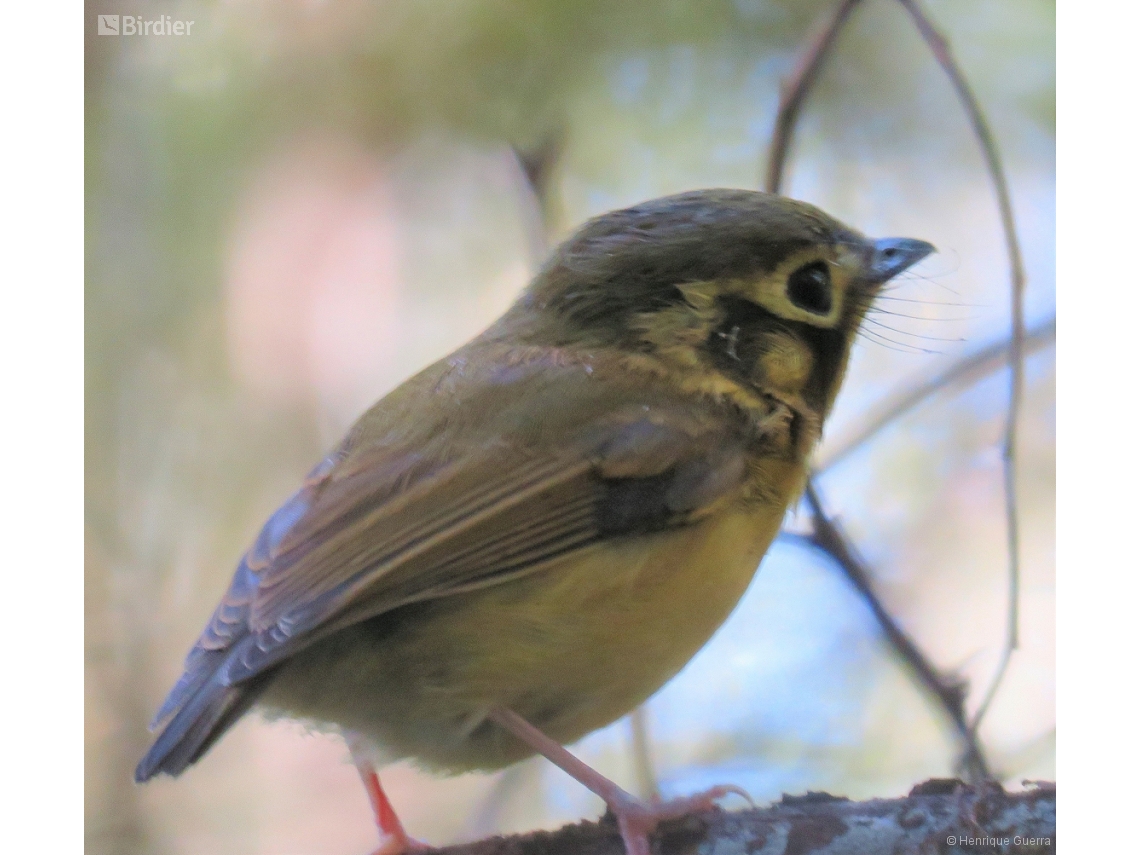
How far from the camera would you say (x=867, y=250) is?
184 cm

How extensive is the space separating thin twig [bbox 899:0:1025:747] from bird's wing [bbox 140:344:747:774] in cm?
64

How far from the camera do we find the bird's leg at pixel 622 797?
156 centimetres

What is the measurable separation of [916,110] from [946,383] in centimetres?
55

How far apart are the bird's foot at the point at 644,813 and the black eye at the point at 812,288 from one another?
81cm

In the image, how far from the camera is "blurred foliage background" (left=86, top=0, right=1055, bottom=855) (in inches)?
78.4

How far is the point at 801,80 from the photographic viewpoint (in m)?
2.06

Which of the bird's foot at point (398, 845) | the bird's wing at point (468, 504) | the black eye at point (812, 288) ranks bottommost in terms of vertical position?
the bird's foot at point (398, 845)

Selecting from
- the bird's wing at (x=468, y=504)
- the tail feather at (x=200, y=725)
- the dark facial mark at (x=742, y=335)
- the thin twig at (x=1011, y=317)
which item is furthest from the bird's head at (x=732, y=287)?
the tail feather at (x=200, y=725)

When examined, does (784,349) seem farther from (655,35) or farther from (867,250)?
(655,35)

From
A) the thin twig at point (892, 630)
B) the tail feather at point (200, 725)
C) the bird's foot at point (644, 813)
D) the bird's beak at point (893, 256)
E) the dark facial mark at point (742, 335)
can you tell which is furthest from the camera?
the thin twig at point (892, 630)

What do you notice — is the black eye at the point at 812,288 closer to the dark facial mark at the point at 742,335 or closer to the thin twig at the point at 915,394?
the dark facial mark at the point at 742,335

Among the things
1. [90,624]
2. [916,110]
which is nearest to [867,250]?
[916,110]

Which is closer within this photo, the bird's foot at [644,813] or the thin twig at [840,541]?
the bird's foot at [644,813]

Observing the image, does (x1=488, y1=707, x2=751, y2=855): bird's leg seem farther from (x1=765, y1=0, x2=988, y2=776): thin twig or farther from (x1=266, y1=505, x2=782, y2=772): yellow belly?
(x1=765, y1=0, x2=988, y2=776): thin twig
